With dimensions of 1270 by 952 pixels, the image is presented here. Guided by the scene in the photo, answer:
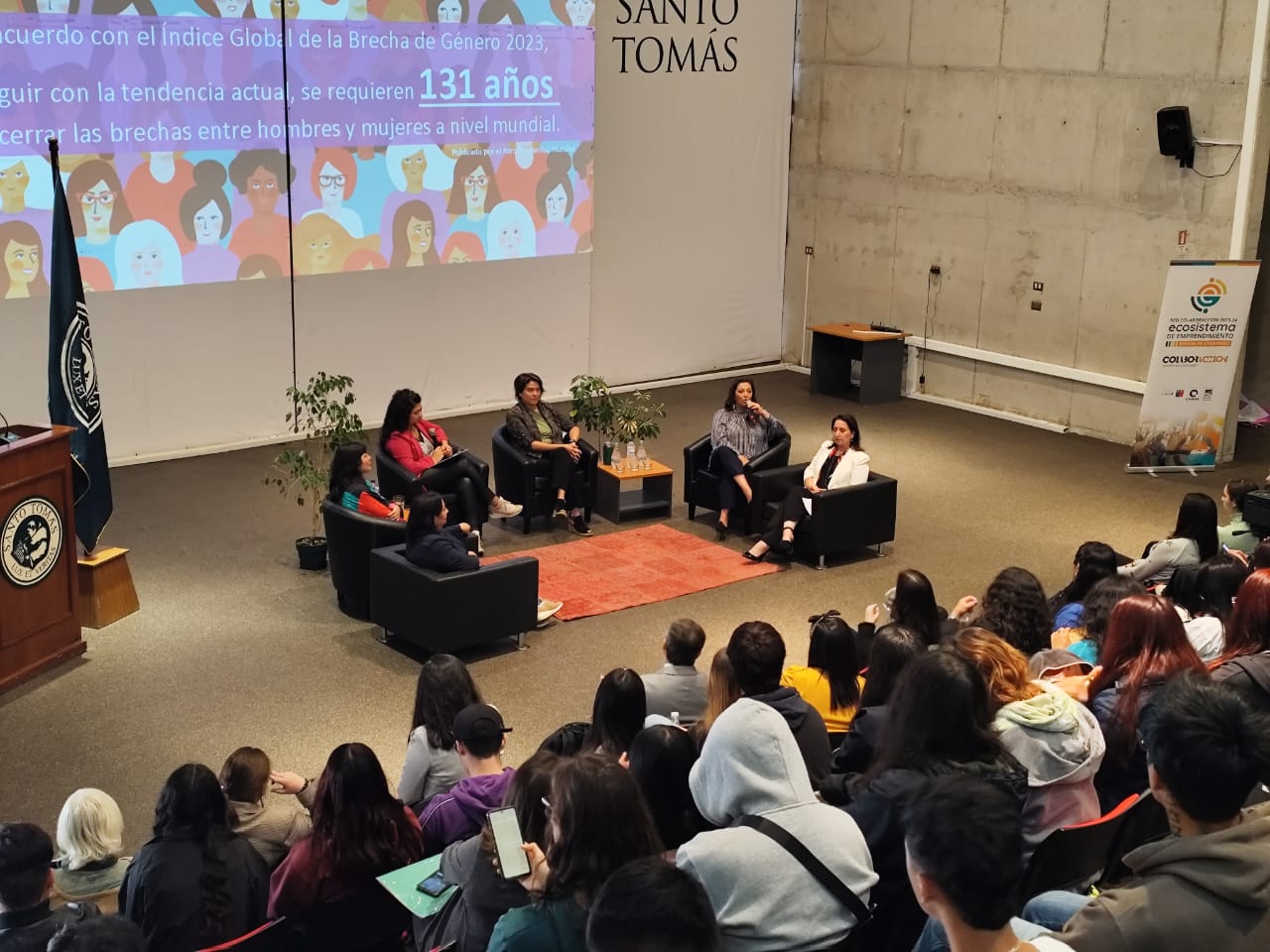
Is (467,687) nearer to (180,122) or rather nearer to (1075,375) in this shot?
(180,122)

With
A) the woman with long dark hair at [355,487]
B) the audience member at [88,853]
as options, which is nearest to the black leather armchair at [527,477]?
the woman with long dark hair at [355,487]

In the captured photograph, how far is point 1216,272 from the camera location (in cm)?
1036

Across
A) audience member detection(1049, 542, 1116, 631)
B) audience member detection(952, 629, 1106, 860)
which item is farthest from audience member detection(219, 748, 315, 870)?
audience member detection(1049, 542, 1116, 631)

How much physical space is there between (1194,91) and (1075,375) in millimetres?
2342

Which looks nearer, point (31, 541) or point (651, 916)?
point (651, 916)

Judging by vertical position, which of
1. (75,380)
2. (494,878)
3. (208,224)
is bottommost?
(494,878)

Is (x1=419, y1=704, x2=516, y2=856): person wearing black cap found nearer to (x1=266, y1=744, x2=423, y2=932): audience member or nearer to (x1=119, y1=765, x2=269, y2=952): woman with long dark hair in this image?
(x1=266, y1=744, x2=423, y2=932): audience member

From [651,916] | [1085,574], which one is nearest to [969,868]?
[651,916]

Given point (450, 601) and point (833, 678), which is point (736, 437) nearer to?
point (450, 601)

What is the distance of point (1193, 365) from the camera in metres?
10.6

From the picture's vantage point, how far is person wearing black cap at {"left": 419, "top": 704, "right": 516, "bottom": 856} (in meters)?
3.94

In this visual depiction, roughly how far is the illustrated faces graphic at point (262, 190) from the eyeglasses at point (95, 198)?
38.2 inches

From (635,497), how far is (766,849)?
6.74 metres

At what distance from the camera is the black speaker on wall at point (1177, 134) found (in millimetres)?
10594
